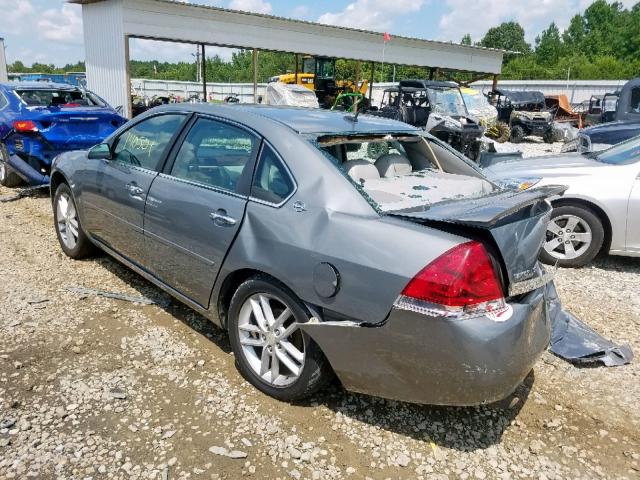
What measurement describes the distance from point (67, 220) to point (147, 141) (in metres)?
1.61

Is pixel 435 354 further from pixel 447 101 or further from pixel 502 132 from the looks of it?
pixel 502 132

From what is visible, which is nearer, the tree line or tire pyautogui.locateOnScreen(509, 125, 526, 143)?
tire pyautogui.locateOnScreen(509, 125, 526, 143)

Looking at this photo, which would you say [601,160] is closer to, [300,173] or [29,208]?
[300,173]

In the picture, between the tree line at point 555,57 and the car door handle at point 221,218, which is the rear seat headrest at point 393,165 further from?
the tree line at point 555,57

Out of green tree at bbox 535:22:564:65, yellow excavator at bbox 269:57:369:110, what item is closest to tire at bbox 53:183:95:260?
yellow excavator at bbox 269:57:369:110

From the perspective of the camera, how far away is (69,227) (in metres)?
4.80

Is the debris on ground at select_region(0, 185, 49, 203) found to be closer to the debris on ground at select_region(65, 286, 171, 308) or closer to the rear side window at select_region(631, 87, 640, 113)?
the debris on ground at select_region(65, 286, 171, 308)

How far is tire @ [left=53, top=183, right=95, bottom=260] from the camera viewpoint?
4633mm

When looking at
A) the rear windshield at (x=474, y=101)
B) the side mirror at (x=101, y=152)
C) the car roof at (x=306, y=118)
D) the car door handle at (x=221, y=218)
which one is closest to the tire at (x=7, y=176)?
the side mirror at (x=101, y=152)

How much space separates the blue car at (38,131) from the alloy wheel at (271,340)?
5.62 metres

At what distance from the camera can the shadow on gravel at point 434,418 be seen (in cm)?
259

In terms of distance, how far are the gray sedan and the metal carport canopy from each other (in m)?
14.0

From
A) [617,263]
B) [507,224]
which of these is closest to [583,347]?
[507,224]

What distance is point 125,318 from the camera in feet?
12.2
